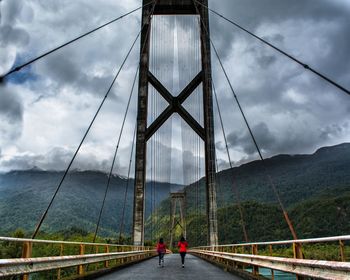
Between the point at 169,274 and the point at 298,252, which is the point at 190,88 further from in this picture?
the point at 298,252

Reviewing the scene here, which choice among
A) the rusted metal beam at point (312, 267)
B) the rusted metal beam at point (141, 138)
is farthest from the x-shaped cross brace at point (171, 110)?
the rusted metal beam at point (312, 267)

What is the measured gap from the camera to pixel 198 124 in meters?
29.0

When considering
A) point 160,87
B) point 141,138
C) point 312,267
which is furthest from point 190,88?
point 312,267

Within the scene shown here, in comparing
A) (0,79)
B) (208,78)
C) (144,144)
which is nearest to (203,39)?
(208,78)

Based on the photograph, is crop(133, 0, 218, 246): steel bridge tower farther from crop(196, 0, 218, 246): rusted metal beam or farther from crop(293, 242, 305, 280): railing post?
crop(293, 242, 305, 280): railing post

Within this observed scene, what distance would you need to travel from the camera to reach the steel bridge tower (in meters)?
26.7

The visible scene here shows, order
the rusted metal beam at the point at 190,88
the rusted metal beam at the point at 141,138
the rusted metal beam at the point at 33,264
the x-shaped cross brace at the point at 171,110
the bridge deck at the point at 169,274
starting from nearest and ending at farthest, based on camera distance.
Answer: the rusted metal beam at the point at 33,264 < the bridge deck at the point at 169,274 < the rusted metal beam at the point at 141,138 < the x-shaped cross brace at the point at 171,110 < the rusted metal beam at the point at 190,88

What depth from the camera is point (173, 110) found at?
95.5 feet

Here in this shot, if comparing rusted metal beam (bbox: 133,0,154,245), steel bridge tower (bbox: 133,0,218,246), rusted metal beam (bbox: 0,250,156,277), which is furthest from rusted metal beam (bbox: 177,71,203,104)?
rusted metal beam (bbox: 0,250,156,277)

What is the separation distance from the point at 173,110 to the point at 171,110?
147 mm

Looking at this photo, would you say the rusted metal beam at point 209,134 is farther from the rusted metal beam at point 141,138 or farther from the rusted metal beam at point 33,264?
the rusted metal beam at point 33,264

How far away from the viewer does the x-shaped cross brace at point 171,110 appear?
28.8m

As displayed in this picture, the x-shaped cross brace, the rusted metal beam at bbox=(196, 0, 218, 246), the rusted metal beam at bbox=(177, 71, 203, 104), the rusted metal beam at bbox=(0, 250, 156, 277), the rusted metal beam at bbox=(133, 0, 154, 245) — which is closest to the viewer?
the rusted metal beam at bbox=(0, 250, 156, 277)

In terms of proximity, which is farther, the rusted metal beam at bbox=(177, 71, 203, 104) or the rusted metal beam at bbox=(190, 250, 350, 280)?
the rusted metal beam at bbox=(177, 71, 203, 104)
